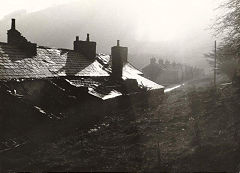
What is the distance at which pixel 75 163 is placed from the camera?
12.6 meters

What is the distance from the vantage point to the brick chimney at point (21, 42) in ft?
83.0

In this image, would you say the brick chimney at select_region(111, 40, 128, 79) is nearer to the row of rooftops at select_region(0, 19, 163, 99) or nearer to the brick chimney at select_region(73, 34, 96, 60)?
the row of rooftops at select_region(0, 19, 163, 99)

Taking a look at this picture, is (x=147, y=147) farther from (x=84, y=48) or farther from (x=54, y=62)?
(x=84, y=48)

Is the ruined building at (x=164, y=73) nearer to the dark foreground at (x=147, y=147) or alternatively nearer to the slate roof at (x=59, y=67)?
the slate roof at (x=59, y=67)

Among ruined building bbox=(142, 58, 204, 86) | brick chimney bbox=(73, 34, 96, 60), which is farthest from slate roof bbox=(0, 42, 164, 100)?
ruined building bbox=(142, 58, 204, 86)

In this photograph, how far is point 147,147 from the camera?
45.7ft

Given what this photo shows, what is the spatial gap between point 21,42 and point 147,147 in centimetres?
1591

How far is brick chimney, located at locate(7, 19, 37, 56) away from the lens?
83.0 ft

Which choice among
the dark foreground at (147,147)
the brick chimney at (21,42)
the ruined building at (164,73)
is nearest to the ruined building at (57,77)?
the brick chimney at (21,42)

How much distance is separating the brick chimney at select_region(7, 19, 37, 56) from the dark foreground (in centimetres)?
889

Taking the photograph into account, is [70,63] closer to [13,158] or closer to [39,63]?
[39,63]

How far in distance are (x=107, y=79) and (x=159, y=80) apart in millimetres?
56735

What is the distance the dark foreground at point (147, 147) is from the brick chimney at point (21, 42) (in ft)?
29.2

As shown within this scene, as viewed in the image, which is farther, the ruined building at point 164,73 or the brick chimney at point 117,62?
the ruined building at point 164,73
